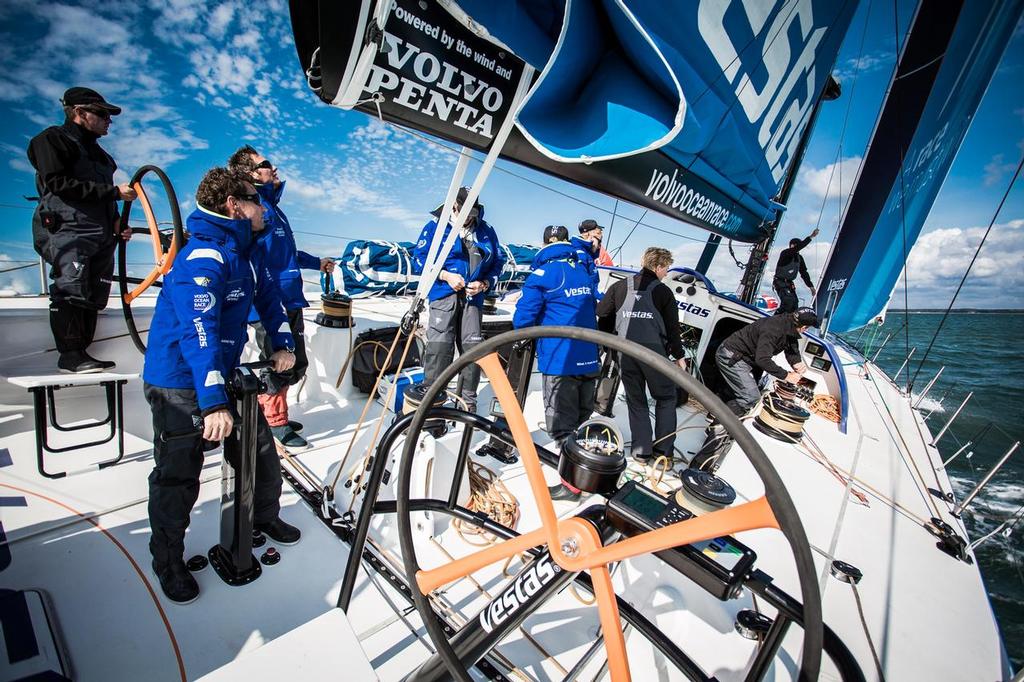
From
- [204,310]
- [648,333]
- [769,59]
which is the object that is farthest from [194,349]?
[769,59]

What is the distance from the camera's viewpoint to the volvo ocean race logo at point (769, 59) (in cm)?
189

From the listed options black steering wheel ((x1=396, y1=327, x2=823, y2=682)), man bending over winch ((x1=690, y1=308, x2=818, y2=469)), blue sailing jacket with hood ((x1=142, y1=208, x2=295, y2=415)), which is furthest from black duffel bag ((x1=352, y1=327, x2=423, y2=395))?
man bending over winch ((x1=690, y1=308, x2=818, y2=469))

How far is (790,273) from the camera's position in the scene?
630 centimetres

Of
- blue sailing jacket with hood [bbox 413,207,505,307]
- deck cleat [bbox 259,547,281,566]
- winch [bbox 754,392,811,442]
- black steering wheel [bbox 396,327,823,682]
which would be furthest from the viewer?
blue sailing jacket with hood [bbox 413,207,505,307]

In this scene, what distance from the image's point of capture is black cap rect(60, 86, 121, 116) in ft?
7.59

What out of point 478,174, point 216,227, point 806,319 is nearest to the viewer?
point 216,227

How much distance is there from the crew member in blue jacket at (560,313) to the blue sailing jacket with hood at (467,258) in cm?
64

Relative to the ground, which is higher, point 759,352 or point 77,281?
point 759,352

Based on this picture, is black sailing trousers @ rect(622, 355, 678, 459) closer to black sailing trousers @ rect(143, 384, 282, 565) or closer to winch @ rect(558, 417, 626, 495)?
winch @ rect(558, 417, 626, 495)

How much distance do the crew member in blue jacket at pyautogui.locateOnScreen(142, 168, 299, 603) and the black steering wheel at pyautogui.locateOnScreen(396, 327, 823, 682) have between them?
99cm

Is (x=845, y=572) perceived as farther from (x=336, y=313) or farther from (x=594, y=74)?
(x=336, y=313)

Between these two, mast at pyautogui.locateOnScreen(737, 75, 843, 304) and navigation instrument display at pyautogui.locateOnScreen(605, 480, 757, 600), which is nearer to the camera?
navigation instrument display at pyautogui.locateOnScreen(605, 480, 757, 600)

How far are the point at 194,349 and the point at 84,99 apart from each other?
2.21m

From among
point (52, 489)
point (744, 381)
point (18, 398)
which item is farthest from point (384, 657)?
point (744, 381)
